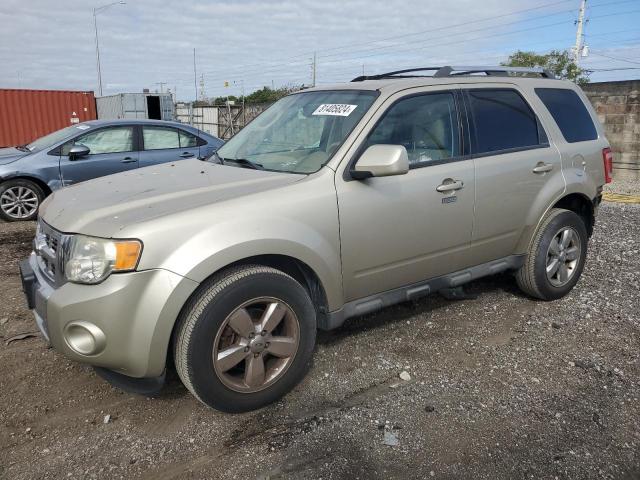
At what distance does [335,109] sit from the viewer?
3.62 meters

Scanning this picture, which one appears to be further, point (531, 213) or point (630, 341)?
point (531, 213)

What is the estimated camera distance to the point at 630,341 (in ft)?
12.9

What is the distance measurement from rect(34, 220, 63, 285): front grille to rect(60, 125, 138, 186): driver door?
4.83 meters

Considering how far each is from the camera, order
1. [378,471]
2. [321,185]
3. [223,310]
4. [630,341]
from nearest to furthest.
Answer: [378,471], [223,310], [321,185], [630,341]

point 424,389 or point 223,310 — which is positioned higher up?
point 223,310

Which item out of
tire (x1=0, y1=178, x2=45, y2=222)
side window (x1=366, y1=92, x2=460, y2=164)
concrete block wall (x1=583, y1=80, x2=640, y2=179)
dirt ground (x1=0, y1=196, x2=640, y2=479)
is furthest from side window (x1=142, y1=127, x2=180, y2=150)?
concrete block wall (x1=583, y1=80, x2=640, y2=179)

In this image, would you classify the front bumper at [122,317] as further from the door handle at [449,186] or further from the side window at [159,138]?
the side window at [159,138]

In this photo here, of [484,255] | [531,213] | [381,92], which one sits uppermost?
[381,92]

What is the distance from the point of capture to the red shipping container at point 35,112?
17.9 m

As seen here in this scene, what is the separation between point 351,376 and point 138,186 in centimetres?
180

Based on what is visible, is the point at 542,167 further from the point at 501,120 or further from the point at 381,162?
the point at 381,162

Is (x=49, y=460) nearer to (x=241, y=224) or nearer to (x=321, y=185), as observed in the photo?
(x=241, y=224)

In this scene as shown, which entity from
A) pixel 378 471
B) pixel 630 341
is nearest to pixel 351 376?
pixel 378 471

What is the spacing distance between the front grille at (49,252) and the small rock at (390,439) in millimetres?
1881
